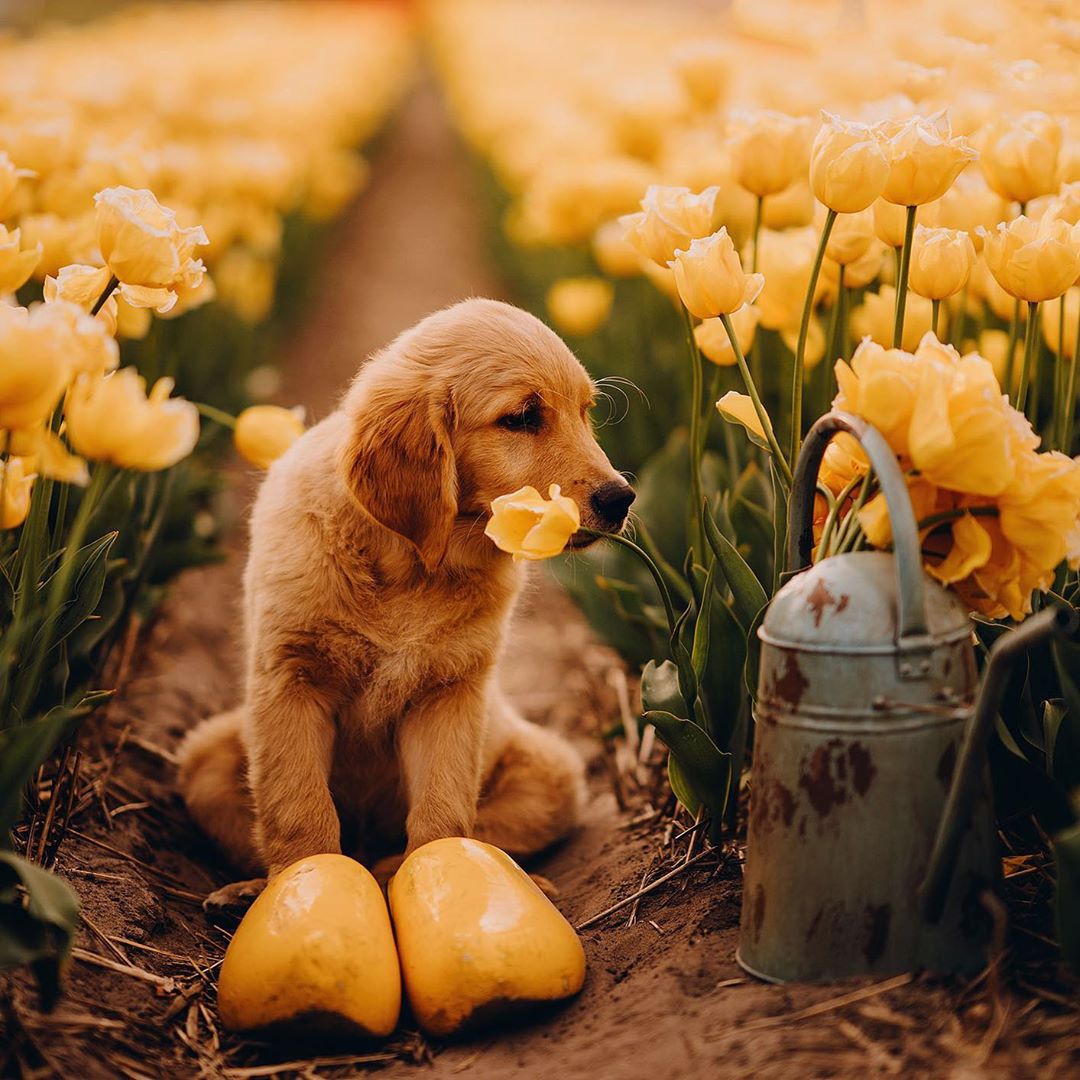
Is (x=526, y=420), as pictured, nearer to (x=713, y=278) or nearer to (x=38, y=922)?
(x=713, y=278)

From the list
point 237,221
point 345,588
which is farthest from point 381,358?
point 237,221

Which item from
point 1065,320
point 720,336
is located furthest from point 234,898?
point 1065,320

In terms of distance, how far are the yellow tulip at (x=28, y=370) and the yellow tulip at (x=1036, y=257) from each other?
1378 mm

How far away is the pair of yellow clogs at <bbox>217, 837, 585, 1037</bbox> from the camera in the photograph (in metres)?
1.88

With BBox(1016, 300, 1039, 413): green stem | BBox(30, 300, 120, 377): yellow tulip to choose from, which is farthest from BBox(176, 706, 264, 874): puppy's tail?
BBox(1016, 300, 1039, 413): green stem

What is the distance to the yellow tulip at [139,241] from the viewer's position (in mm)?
1934

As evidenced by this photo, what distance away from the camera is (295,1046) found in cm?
197

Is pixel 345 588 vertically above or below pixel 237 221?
below

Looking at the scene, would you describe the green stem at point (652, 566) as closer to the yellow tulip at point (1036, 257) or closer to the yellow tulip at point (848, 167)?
the yellow tulip at point (848, 167)

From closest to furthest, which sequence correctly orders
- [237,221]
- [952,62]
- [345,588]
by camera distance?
1. [345,588]
2. [952,62]
3. [237,221]

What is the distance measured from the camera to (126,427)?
62.3 inches

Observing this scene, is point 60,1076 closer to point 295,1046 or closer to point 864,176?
point 295,1046

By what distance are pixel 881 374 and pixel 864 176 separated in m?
0.40

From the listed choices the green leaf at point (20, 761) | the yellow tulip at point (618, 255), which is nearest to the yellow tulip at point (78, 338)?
the green leaf at point (20, 761)
